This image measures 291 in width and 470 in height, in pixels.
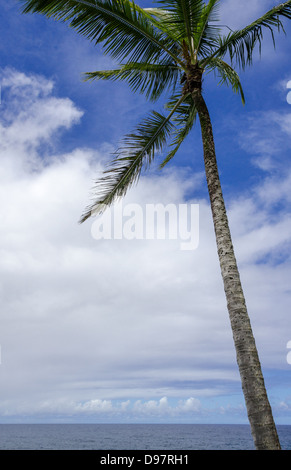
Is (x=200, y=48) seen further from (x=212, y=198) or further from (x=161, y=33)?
(x=212, y=198)

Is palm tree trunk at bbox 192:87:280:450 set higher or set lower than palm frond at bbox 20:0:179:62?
lower

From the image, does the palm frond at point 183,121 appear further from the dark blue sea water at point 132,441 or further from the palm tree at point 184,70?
the dark blue sea water at point 132,441

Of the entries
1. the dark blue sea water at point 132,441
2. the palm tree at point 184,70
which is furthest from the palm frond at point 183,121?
the dark blue sea water at point 132,441

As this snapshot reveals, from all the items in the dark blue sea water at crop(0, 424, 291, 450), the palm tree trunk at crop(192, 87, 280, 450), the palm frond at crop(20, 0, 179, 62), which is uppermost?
the dark blue sea water at crop(0, 424, 291, 450)

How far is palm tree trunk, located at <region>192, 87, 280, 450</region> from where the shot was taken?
526cm

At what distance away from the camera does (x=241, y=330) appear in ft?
19.3

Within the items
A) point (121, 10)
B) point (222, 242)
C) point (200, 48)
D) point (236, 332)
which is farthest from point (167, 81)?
point (236, 332)

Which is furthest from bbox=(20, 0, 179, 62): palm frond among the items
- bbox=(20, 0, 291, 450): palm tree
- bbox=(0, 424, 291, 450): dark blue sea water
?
bbox=(0, 424, 291, 450): dark blue sea water

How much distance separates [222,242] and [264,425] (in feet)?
9.23

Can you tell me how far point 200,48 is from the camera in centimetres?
884

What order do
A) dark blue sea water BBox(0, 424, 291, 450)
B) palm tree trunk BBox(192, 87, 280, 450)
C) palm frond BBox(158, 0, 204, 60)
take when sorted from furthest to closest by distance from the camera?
dark blue sea water BBox(0, 424, 291, 450), palm frond BBox(158, 0, 204, 60), palm tree trunk BBox(192, 87, 280, 450)

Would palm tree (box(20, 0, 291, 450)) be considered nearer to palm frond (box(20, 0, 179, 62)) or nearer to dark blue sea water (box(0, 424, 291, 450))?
palm frond (box(20, 0, 179, 62))

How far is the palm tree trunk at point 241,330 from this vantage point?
5.26 m

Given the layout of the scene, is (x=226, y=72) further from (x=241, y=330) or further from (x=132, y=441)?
(x=132, y=441)
